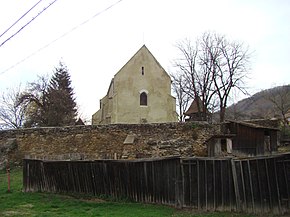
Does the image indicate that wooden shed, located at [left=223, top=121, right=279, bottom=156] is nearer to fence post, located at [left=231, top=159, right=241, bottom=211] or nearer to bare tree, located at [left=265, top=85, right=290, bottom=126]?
fence post, located at [left=231, top=159, right=241, bottom=211]

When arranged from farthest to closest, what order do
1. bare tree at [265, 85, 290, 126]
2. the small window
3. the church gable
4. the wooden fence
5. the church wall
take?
bare tree at [265, 85, 290, 126], the church gable, the small window, the church wall, the wooden fence

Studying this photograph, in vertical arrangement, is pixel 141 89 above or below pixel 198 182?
above

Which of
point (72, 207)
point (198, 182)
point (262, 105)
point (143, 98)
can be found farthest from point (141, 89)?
point (262, 105)

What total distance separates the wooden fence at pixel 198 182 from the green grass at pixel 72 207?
0.41 meters

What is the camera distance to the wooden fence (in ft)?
29.1

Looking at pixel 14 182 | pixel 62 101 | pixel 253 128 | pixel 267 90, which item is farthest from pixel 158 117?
pixel 267 90

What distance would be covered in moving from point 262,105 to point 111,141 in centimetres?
3709

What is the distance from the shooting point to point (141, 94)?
30625 mm

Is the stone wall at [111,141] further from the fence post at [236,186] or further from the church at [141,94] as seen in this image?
the fence post at [236,186]

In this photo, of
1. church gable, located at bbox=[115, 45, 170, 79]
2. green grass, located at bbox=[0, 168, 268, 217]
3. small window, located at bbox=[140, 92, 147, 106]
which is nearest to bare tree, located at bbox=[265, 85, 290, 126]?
church gable, located at bbox=[115, 45, 170, 79]

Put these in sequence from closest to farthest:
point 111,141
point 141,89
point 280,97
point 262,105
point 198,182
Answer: point 198,182 → point 111,141 → point 141,89 → point 280,97 → point 262,105

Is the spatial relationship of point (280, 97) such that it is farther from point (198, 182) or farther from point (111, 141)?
point (198, 182)

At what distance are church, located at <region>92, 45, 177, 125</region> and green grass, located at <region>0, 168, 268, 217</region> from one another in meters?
17.6

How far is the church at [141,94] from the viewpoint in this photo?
29641mm
